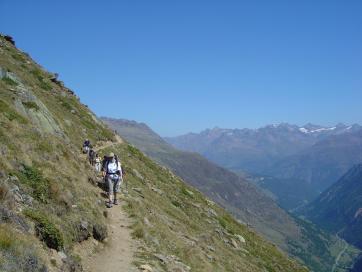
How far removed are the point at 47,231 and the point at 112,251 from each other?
4926 millimetres

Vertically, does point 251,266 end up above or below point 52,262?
below

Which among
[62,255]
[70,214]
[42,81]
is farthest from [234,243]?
[42,81]

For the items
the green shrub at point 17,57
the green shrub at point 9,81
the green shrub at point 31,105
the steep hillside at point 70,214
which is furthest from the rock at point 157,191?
the green shrub at point 17,57

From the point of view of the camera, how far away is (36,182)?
19.7m

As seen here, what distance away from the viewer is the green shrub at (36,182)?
1920 centimetres

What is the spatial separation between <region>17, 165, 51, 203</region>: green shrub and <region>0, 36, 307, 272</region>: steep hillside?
42 millimetres

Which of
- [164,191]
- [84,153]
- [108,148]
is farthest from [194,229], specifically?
[108,148]

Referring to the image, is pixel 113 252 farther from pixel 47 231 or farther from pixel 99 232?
pixel 47 231

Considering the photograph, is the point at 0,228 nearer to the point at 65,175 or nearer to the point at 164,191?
the point at 65,175

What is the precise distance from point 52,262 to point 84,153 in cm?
2651

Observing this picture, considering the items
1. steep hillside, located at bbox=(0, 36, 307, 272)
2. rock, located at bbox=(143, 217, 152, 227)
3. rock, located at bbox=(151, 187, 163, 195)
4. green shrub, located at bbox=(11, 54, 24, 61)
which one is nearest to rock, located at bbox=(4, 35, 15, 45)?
green shrub, located at bbox=(11, 54, 24, 61)

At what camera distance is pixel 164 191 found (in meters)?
45.2

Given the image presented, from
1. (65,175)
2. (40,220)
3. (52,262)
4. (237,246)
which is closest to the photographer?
(52,262)

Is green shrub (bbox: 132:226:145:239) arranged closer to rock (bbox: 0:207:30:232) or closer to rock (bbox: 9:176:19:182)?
rock (bbox: 9:176:19:182)
